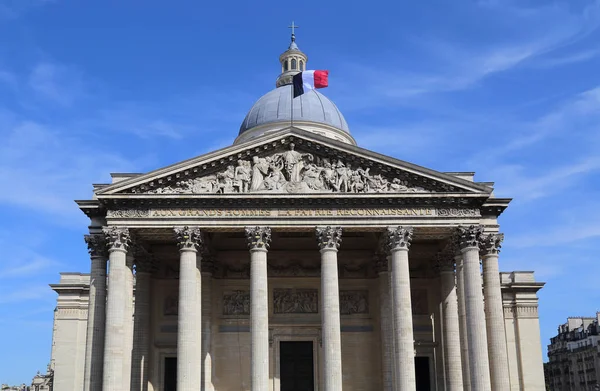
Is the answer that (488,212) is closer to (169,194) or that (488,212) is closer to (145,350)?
(169,194)

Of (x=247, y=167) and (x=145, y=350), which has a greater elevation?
(x=247, y=167)

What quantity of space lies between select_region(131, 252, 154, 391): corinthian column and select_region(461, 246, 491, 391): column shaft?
51.3 ft

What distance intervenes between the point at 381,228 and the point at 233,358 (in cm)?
1060

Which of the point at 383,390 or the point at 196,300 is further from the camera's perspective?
the point at 383,390

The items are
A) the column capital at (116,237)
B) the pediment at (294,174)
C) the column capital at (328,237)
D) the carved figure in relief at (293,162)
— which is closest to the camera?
the column capital at (116,237)

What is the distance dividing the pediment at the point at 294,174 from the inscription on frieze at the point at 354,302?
766 centimetres

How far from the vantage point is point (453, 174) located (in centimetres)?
3478

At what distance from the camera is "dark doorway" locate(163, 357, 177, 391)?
36.0 m

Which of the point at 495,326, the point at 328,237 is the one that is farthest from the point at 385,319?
the point at 328,237

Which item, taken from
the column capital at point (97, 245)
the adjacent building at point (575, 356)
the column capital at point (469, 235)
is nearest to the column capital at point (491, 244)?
the column capital at point (469, 235)

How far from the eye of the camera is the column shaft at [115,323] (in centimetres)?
3077

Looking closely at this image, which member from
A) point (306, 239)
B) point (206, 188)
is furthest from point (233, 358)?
point (206, 188)

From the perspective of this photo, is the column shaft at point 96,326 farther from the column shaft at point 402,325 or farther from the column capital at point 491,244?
the column capital at point 491,244

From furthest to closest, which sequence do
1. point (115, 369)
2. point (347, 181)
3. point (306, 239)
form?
point (306, 239) < point (347, 181) < point (115, 369)
